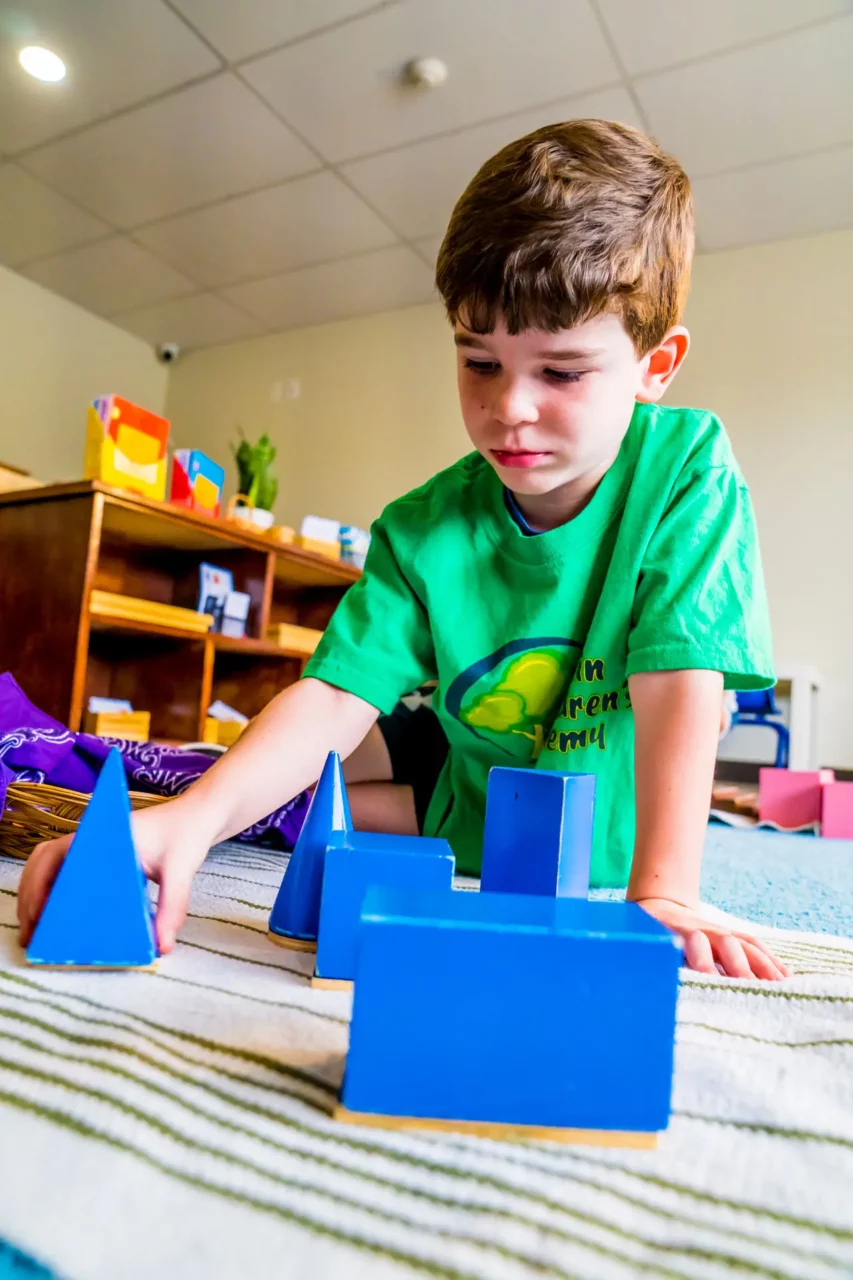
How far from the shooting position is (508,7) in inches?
75.0

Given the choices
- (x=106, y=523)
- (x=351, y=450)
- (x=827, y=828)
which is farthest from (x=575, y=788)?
(x=351, y=450)

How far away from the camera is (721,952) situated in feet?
1.54

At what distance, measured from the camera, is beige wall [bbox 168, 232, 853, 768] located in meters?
2.50

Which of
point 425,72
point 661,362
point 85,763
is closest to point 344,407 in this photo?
point 425,72

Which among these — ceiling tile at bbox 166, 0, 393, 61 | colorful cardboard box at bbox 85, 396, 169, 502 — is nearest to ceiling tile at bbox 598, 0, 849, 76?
ceiling tile at bbox 166, 0, 393, 61

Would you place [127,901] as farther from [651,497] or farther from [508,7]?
[508,7]

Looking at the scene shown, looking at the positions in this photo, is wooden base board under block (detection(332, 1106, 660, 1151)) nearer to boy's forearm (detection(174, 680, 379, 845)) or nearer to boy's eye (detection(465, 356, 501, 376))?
boy's forearm (detection(174, 680, 379, 845))

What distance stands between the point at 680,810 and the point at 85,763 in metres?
0.59

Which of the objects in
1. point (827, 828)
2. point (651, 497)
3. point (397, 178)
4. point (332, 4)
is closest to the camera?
point (651, 497)

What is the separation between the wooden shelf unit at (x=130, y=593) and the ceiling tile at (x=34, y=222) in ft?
4.34

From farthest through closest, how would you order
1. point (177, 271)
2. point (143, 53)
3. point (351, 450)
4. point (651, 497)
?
point (351, 450) < point (177, 271) < point (143, 53) < point (651, 497)

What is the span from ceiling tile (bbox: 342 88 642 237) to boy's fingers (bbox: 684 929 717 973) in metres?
2.14

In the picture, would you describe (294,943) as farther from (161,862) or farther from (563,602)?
(563,602)

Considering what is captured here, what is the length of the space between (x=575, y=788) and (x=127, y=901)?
24 centimetres
